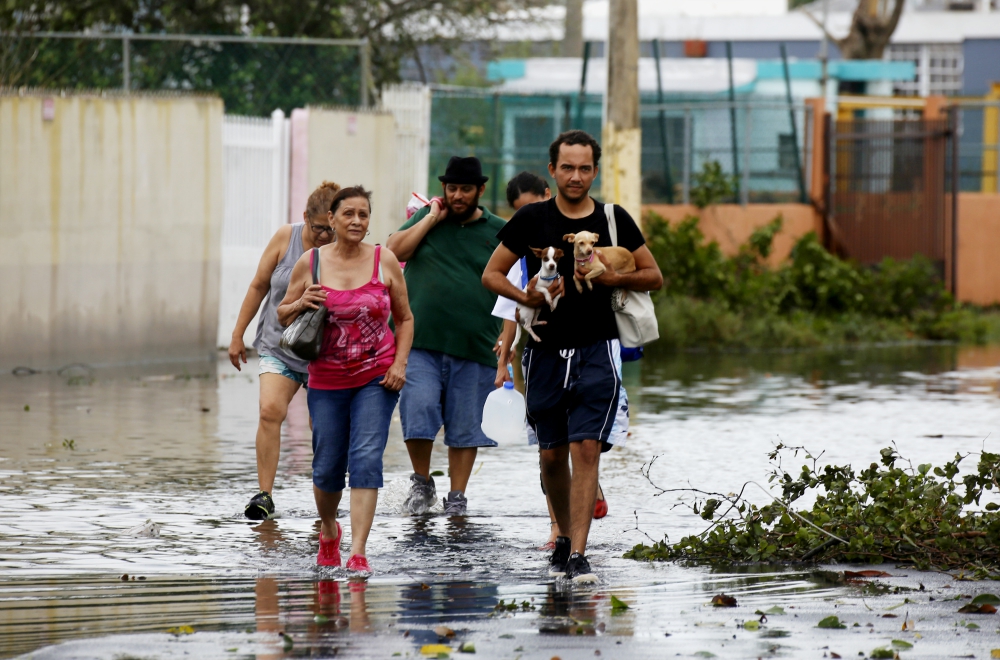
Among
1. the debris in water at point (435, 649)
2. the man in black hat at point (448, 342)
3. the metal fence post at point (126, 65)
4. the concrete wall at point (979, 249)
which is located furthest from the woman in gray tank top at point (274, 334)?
the concrete wall at point (979, 249)

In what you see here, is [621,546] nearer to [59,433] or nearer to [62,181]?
[59,433]

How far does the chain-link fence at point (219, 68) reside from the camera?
17.7m

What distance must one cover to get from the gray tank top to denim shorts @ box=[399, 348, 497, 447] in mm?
591

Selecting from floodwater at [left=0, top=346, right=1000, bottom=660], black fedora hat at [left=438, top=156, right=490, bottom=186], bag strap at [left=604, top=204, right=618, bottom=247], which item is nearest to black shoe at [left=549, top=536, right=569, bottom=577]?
floodwater at [left=0, top=346, right=1000, bottom=660]

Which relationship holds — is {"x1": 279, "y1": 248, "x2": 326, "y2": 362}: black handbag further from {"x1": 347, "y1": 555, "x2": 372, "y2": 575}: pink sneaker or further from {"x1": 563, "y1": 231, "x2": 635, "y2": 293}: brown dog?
{"x1": 563, "y1": 231, "x2": 635, "y2": 293}: brown dog

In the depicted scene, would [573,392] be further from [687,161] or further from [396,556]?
[687,161]

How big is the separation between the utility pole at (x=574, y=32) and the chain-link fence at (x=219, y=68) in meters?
17.4

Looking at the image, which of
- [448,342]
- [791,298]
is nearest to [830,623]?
[448,342]

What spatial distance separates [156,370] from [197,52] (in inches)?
187

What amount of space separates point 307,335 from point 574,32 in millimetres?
32818

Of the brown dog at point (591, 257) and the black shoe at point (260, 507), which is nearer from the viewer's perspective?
the brown dog at point (591, 257)

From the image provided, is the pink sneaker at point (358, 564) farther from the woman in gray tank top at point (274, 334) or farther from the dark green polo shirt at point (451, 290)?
the dark green polo shirt at point (451, 290)

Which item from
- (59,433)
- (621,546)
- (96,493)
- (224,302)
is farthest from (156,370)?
(621,546)

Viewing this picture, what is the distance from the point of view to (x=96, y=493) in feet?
28.5
